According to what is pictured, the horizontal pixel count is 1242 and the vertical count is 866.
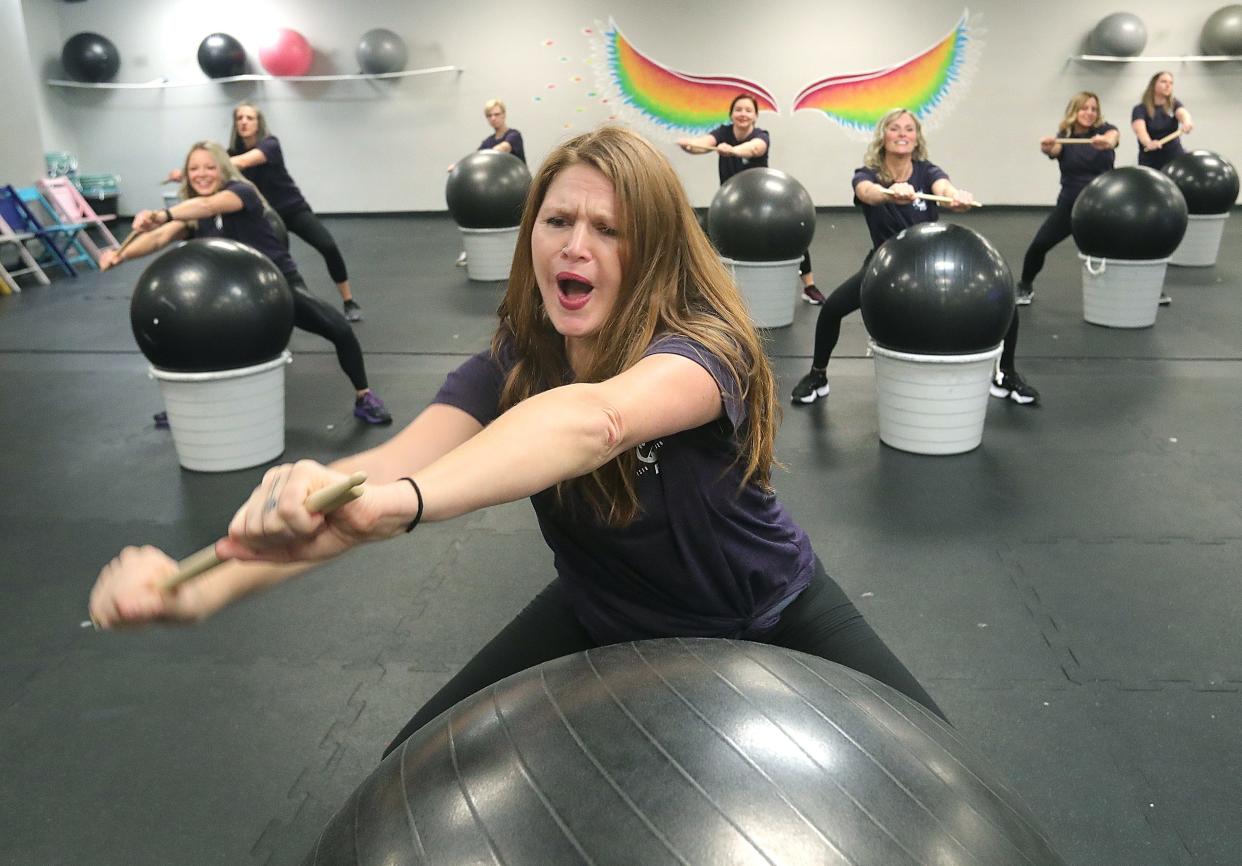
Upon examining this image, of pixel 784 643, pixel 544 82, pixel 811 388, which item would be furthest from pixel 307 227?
pixel 544 82

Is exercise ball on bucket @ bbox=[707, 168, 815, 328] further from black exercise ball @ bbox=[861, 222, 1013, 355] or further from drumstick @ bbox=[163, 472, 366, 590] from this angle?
drumstick @ bbox=[163, 472, 366, 590]

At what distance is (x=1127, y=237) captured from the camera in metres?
5.63

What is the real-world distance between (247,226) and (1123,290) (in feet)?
16.6

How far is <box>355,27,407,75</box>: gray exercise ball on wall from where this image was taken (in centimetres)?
1105

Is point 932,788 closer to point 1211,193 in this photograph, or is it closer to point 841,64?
point 1211,193

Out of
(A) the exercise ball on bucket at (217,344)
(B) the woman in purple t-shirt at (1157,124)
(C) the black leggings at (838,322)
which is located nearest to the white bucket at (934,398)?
(C) the black leggings at (838,322)

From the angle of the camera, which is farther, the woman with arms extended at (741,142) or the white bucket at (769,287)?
the woman with arms extended at (741,142)

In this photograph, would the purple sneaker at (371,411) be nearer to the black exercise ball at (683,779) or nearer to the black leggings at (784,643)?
the black leggings at (784,643)

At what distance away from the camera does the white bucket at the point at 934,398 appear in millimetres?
3879

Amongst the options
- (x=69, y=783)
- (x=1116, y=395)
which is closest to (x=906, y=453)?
(x=1116, y=395)

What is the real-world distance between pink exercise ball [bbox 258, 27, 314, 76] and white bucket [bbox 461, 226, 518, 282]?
16.4ft

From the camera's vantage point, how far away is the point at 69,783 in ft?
7.18

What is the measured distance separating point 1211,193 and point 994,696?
6.71m

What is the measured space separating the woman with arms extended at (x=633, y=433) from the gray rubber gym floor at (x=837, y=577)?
2.74ft
